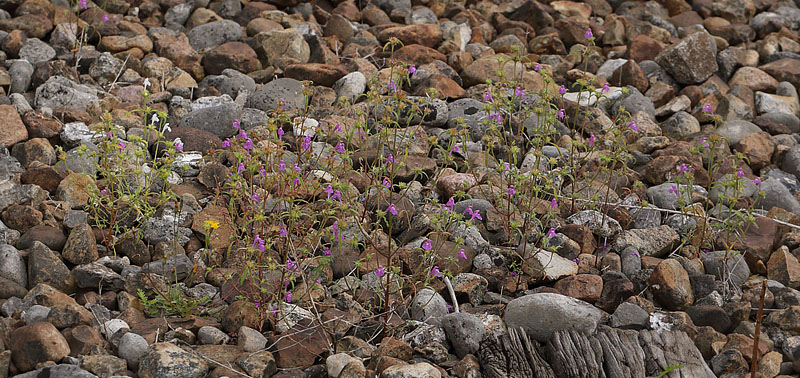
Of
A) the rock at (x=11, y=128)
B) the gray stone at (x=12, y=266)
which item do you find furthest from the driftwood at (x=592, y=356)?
the rock at (x=11, y=128)

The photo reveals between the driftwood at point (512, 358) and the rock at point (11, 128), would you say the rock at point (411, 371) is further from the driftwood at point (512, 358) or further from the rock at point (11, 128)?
the rock at point (11, 128)

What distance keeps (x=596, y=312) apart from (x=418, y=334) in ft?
2.82

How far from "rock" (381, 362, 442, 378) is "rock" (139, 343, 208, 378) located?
0.78 metres

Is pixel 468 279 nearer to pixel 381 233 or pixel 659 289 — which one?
pixel 381 233

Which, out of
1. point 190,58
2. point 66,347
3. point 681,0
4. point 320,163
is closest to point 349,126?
point 320,163

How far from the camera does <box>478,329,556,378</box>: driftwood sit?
350 centimetres

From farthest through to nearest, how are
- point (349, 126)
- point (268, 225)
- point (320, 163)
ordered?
1. point (349, 126)
2. point (320, 163)
3. point (268, 225)

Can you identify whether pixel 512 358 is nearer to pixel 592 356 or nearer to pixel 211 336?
pixel 592 356

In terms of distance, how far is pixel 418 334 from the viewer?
148 inches

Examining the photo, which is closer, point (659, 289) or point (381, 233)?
point (659, 289)

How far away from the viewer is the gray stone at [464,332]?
3.69 meters

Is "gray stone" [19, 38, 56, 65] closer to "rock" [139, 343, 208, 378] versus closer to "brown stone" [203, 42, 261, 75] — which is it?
"brown stone" [203, 42, 261, 75]

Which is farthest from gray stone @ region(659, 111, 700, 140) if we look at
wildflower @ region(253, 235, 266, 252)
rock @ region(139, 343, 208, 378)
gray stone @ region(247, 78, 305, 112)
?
rock @ region(139, 343, 208, 378)

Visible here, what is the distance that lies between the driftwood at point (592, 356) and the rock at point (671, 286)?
21.5 inches
